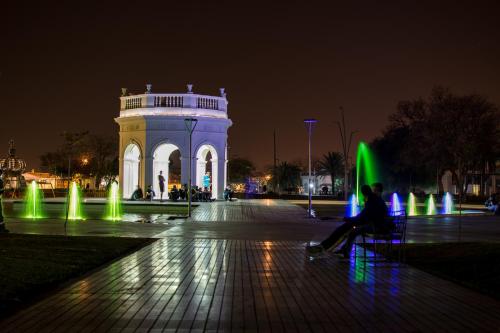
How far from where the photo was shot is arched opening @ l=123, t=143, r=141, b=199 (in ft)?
151

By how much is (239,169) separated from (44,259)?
9781 centimetres

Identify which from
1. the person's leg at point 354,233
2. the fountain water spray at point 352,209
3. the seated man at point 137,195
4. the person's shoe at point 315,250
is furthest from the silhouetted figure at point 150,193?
the person's leg at point 354,233

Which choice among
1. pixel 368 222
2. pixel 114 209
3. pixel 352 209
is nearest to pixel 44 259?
pixel 368 222

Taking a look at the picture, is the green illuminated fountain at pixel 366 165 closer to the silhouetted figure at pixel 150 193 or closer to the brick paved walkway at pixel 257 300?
the silhouetted figure at pixel 150 193

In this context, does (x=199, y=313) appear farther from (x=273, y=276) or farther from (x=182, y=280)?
(x=273, y=276)

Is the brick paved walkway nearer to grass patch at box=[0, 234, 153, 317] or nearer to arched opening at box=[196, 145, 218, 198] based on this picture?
grass patch at box=[0, 234, 153, 317]

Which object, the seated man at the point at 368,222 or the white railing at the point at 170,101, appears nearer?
the seated man at the point at 368,222

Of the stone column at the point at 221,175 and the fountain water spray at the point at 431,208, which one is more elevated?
the stone column at the point at 221,175

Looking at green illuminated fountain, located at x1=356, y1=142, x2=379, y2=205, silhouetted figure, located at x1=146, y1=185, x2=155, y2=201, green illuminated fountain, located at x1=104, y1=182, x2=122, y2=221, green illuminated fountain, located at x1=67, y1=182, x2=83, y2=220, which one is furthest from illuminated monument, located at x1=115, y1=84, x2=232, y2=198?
green illuminated fountain, located at x1=356, y1=142, x2=379, y2=205

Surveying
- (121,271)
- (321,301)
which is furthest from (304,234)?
(321,301)

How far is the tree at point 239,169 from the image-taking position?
355ft

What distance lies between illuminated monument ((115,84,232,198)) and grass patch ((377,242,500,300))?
30.3 m

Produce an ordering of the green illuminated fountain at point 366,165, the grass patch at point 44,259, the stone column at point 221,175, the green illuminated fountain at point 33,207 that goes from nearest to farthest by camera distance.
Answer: the grass patch at point 44,259 < the green illuminated fountain at point 33,207 < the stone column at point 221,175 < the green illuminated fountain at point 366,165

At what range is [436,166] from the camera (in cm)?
5969
